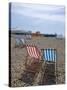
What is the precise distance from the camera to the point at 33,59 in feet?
6.52

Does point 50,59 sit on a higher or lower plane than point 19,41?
lower

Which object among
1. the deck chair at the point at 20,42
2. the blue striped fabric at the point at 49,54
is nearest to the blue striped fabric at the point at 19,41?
the deck chair at the point at 20,42

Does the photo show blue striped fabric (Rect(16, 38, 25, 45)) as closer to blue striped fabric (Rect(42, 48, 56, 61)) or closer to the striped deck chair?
the striped deck chair

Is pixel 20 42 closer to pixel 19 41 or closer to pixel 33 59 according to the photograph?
pixel 19 41

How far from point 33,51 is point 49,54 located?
142 millimetres

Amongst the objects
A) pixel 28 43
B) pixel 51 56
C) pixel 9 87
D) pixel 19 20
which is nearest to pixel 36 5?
pixel 19 20

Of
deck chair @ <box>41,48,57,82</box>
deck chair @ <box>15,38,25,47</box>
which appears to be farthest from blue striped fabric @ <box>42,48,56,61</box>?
deck chair @ <box>15,38,25,47</box>

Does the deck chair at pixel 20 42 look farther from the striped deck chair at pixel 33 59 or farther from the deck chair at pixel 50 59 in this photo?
the deck chair at pixel 50 59

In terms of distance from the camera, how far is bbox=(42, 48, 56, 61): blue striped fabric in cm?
200

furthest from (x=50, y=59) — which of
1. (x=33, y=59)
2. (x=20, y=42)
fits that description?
(x=20, y=42)

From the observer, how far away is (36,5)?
200 cm

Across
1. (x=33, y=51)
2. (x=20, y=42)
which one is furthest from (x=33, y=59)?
(x=20, y=42)

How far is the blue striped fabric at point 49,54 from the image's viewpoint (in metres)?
2.00

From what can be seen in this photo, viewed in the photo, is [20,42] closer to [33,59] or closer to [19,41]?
[19,41]
